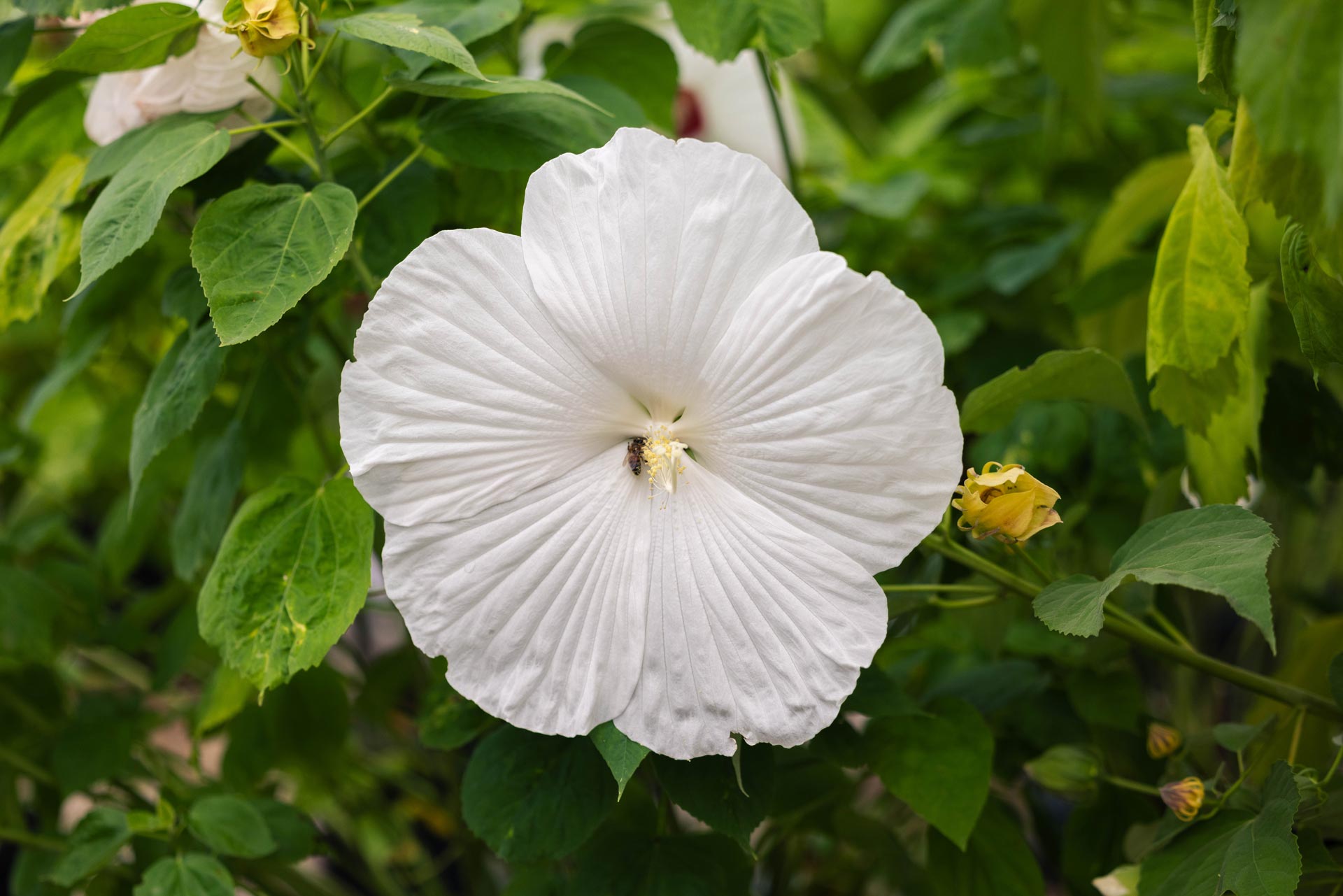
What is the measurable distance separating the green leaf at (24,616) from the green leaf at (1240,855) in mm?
719

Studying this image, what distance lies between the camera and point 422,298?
1.50 ft

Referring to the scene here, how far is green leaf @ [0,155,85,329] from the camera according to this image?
638mm

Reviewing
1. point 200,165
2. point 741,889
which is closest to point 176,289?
point 200,165

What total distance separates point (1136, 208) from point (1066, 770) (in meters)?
0.41

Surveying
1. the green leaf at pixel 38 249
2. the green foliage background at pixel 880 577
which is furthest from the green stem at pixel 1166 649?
the green leaf at pixel 38 249

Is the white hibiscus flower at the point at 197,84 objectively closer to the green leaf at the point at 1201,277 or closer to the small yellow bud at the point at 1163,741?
the green leaf at the point at 1201,277

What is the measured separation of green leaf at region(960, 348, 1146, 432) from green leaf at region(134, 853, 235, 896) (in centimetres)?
47

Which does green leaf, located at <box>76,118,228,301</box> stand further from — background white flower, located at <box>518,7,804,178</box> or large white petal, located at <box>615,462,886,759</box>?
background white flower, located at <box>518,7,804,178</box>

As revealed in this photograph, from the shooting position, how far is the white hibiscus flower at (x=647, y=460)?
448 millimetres

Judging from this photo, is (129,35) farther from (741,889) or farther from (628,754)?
(741,889)

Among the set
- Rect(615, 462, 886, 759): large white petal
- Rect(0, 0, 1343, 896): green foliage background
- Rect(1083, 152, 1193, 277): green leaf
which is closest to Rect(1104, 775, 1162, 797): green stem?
Rect(0, 0, 1343, 896): green foliage background

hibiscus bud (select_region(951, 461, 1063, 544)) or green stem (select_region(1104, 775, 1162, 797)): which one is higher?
hibiscus bud (select_region(951, 461, 1063, 544))

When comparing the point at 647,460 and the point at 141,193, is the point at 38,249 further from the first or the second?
the point at 647,460

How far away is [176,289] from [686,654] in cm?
37
